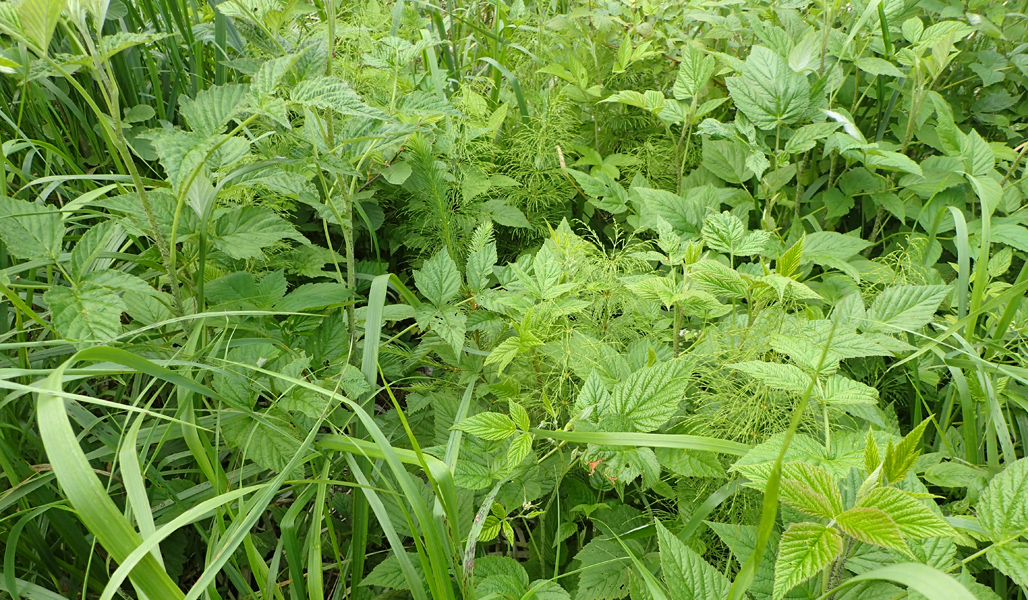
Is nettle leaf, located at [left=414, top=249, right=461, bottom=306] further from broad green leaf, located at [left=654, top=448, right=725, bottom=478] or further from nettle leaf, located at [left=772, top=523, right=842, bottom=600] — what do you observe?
nettle leaf, located at [left=772, top=523, right=842, bottom=600]

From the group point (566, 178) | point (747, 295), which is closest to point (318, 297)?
point (747, 295)

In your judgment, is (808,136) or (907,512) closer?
(907,512)

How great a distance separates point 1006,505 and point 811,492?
25 centimetres

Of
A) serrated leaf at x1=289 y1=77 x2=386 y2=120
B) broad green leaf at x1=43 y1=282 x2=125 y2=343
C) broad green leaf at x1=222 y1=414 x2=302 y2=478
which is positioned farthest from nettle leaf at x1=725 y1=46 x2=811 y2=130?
broad green leaf at x1=43 y1=282 x2=125 y2=343

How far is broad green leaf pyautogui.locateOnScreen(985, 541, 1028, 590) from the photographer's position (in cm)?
66

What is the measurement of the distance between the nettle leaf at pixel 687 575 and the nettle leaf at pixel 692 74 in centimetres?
114

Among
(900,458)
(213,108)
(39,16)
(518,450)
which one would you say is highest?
(39,16)

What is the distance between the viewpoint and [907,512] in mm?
656

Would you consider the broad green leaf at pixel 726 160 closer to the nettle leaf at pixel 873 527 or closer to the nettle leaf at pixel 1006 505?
the nettle leaf at pixel 1006 505

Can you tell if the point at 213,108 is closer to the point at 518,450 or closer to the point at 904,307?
the point at 518,450

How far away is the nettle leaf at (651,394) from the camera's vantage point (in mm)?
906

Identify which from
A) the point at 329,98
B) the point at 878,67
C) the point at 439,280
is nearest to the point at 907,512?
the point at 439,280

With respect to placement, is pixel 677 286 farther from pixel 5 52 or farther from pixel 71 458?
pixel 5 52

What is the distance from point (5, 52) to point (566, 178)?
4.34 ft
